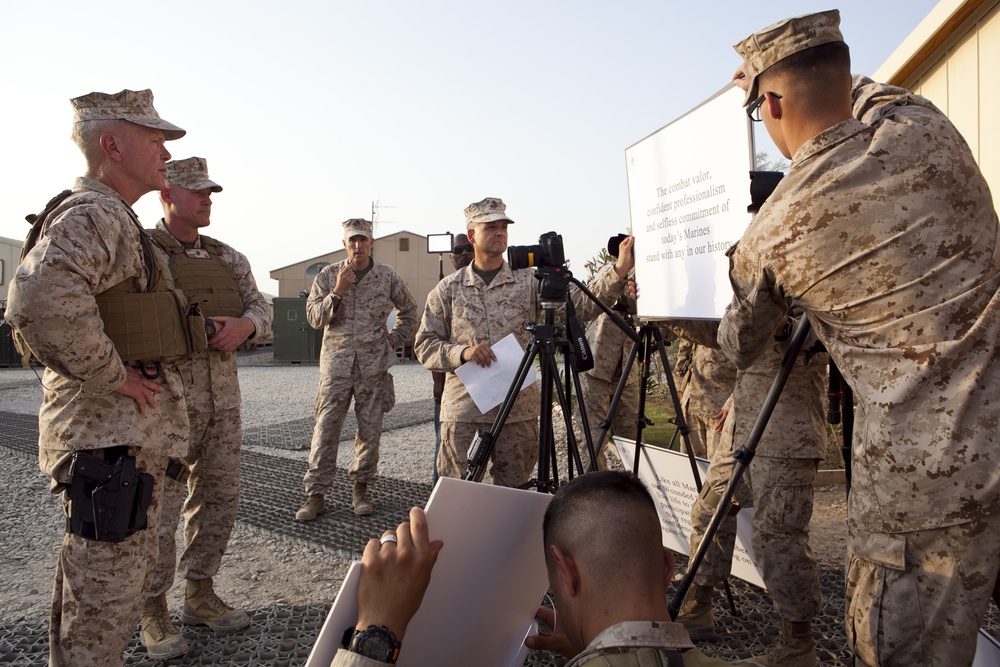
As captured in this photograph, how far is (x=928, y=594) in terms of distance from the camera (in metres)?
1.61

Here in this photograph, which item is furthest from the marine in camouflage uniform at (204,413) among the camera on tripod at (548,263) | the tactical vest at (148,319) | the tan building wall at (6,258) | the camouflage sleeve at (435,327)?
the tan building wall at (6,258)

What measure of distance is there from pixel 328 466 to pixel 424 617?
4.20 m

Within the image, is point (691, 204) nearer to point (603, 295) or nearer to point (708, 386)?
point (603, 295)

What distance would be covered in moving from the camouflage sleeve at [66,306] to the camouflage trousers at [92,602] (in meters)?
0.55

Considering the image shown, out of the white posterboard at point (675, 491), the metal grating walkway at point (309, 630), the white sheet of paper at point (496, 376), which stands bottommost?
the metal grating walkway at point (309, 630)

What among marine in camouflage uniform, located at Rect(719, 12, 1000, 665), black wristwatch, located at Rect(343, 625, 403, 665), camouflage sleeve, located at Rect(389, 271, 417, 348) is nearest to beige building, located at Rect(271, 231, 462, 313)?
camouflage sleeve, located at Rect(389, 271, 417, 348)

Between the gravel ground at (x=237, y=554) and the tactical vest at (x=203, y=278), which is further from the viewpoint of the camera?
the gravel ground at (x=237, y=554)

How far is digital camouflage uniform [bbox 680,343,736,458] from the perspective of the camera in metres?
4.25

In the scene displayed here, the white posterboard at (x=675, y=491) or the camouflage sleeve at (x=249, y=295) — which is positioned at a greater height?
the camouflage sleeve at (x=249, y=295)

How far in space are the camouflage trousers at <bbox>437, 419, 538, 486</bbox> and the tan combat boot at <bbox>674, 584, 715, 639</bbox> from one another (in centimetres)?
126

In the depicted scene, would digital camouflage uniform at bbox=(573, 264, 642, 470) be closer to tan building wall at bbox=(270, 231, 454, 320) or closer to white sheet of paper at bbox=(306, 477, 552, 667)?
white sheet of paper at bbox=(306, 477, 552, 667)

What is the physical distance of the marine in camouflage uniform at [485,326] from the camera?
4324mm

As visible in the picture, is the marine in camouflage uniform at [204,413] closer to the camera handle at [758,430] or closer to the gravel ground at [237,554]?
the gravel ground at [237,554]

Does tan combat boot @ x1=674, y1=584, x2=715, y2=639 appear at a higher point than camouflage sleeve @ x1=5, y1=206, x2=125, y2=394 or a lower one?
lower
